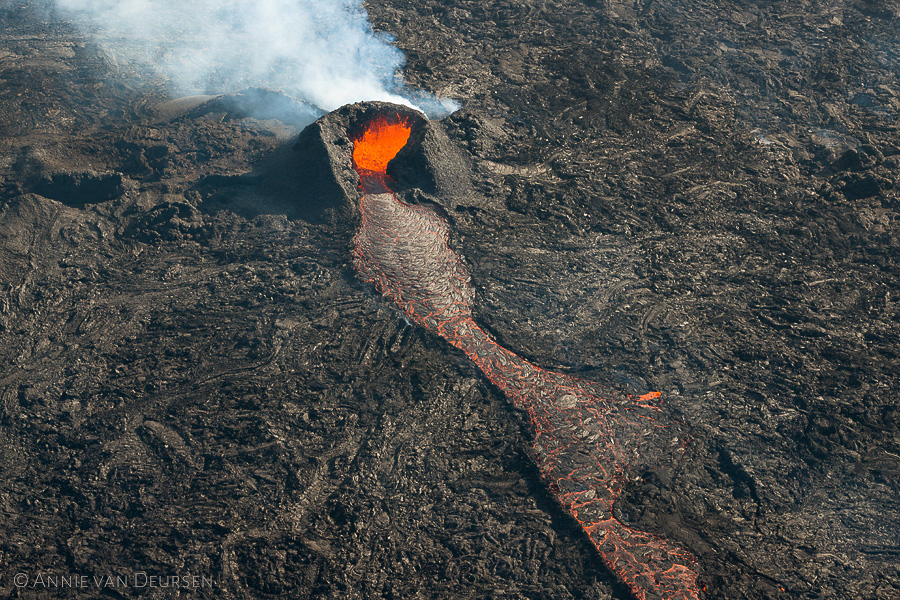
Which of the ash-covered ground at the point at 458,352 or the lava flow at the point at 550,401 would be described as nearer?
the lava flow at the point at 550,401

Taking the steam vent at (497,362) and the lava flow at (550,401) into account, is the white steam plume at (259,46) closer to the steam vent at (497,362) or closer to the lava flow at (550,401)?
the steam vent at (497,362)

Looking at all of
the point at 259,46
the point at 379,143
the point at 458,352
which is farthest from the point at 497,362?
the point at 259,46

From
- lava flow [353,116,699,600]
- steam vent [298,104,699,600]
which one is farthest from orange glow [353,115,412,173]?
lava flow [353,116,699,600]

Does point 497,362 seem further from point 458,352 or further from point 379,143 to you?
point 379,143

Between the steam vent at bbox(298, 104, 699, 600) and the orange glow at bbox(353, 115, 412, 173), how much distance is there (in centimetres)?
5

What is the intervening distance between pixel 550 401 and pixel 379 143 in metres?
14.7

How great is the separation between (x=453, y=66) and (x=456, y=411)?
2136 cm

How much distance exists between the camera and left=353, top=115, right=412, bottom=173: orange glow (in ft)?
87.2

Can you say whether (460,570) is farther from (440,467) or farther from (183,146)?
(183,146)

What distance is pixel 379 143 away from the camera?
88.5 ft

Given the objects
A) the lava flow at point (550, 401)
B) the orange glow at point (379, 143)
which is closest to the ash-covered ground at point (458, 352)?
the lava flow at point (550, 401)

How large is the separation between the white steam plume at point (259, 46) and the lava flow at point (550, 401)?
8.27 m

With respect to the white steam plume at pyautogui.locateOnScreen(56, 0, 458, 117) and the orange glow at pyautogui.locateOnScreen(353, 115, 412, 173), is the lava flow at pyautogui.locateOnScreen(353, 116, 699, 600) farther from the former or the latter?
the white steam plume at pyautogui.locateOnScreen(56, 0, 458, 117)

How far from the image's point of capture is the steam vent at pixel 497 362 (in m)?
16.2
